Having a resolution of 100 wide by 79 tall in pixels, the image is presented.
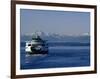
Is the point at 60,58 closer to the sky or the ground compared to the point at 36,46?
closer to the ground

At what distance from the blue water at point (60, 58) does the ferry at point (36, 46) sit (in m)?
0.04

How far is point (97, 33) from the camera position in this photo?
91.1 inches

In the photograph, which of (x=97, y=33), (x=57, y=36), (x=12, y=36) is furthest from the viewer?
(x=97, y=33)

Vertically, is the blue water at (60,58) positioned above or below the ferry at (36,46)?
below

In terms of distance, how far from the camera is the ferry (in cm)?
211

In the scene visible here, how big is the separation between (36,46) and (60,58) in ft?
0.88

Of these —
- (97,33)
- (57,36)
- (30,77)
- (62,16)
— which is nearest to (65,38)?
(57,36)

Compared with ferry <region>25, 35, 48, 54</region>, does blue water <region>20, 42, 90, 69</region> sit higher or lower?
lower

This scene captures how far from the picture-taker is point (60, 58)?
2189 mm

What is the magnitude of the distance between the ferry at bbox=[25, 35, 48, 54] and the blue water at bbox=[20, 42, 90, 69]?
4cm

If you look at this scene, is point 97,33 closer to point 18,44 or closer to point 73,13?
point 73,13

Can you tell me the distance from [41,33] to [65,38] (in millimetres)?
249

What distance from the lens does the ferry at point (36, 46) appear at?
211 centimetres

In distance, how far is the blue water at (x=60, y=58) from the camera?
2.10 metres
